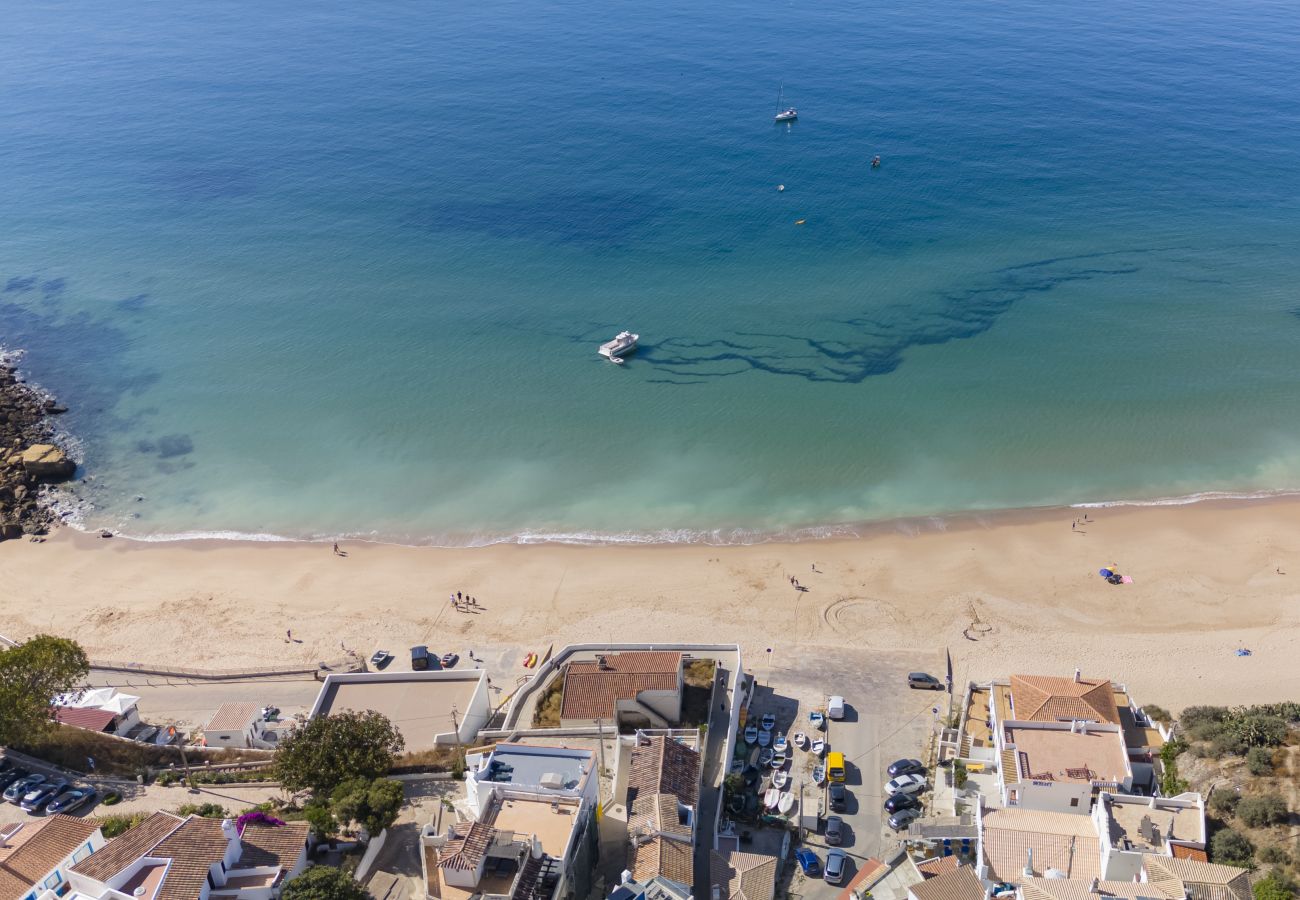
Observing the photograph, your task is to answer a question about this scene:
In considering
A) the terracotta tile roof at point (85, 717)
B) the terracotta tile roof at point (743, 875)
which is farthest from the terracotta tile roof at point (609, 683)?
the terracotta tile roof at point (85, 717)

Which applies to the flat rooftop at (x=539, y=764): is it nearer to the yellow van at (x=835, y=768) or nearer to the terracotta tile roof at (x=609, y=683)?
the terracotta tile roof at (x=609, y=683)

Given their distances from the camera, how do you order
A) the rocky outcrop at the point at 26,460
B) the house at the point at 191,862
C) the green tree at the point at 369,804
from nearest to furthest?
the house at the point at 191,862 < the green tree at the point at 369,804 < the rocky outcrop at the point at 26,460

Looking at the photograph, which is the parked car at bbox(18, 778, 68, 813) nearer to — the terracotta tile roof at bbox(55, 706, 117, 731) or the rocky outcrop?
the terracotta tile roof at bbox(55, 706, 117, 731)

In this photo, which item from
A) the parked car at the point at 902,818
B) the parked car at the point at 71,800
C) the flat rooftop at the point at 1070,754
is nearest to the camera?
the flat rooftop at the point at 1070,754

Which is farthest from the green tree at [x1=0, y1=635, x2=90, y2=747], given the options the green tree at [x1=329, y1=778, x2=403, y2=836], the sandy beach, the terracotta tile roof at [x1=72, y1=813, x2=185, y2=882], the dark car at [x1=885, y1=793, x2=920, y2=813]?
the dark car at [x1=885, y1=793, x2=920, y2=813]

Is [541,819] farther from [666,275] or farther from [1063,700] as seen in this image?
[666,275]

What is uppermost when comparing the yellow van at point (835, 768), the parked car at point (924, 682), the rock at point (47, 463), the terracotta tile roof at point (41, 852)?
the rock at point (47, 463)
